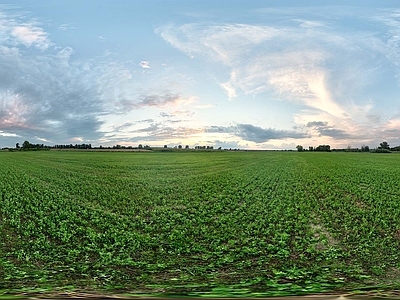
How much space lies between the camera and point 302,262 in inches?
138

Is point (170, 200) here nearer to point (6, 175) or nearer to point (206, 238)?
point (206, 238)

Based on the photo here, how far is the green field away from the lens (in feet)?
9.53

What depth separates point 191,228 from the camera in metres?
4.58

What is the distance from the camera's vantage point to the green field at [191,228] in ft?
9.53

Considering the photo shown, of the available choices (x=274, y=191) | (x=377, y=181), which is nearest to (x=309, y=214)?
(x=274, y=191)

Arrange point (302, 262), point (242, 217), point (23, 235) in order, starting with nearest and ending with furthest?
1. point (302, 262)
2. point (23, 235)
3. point (242, 217)

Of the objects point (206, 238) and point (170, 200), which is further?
point (170, 200)

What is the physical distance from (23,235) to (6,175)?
16.1ft

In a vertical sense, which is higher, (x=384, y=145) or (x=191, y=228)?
(x=384, y=145)

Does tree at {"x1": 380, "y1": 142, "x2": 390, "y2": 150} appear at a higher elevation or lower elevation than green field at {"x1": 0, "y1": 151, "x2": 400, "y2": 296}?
higher

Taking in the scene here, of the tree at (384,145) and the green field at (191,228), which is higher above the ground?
the tree at (384,145)

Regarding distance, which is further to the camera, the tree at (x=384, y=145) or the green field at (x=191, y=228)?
the tree at (x=384, y=145)

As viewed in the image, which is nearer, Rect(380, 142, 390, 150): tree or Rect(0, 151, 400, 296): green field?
Rect(0, 151, 400, 296): green field

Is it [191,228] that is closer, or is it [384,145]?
[191,228]
